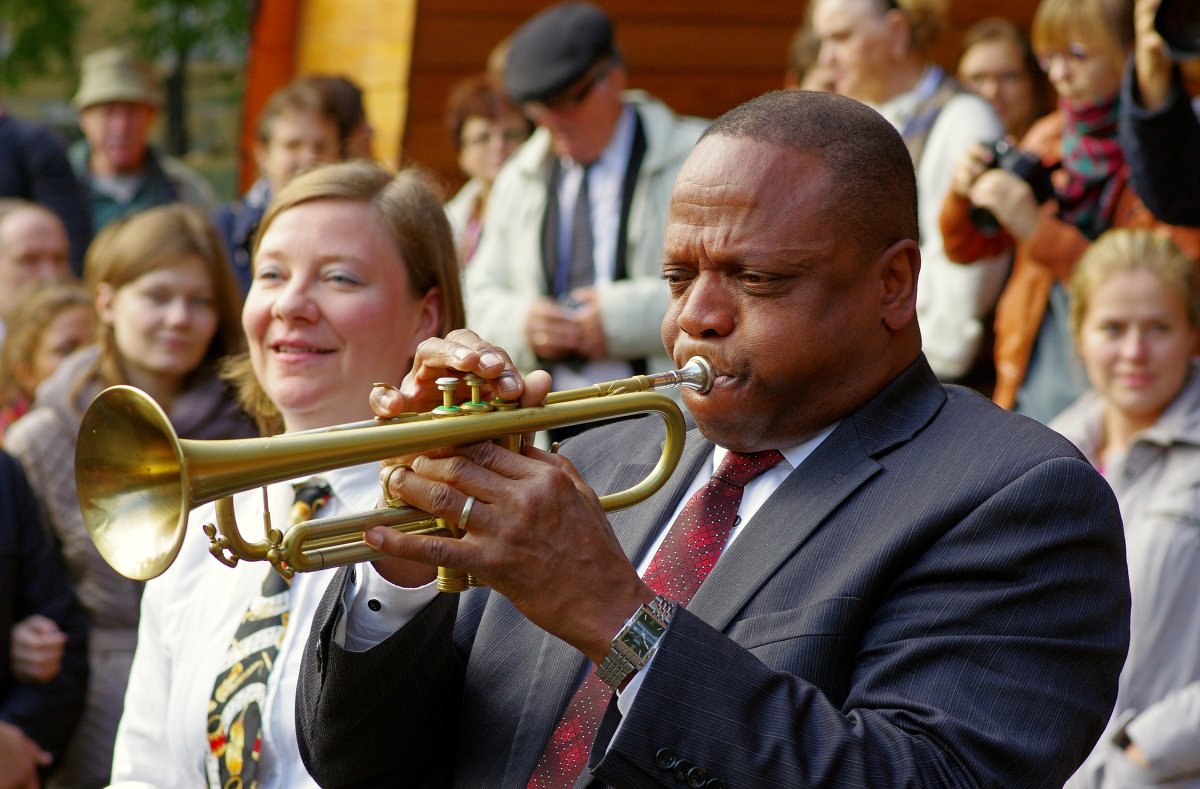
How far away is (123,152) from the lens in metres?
8.56

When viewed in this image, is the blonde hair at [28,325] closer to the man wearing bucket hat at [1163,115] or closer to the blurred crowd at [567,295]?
the blurred crowd at [567,295]

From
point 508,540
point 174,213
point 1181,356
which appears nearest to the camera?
point 508,540

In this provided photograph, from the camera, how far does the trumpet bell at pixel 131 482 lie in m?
2.54

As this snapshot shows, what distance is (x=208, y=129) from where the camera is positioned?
19.7m

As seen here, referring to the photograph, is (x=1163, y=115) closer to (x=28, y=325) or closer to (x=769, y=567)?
(x=769, y=567)

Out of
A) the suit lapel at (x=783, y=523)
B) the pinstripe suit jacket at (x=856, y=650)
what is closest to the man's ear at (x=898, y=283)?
the pinstripe suit jacket at (x=856, y=650)

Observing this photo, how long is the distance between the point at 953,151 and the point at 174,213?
288 cm

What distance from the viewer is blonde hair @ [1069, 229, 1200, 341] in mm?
4762

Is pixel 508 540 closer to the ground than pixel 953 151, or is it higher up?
closer to the ground

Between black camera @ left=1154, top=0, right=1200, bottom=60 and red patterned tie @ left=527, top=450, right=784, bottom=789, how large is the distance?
1986 millimetres

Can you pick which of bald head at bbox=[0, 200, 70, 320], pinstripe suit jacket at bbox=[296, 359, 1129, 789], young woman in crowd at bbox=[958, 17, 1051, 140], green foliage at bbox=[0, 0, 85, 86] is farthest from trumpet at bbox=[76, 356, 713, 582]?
green foliage at bbox=[0, 0, 85, 86]

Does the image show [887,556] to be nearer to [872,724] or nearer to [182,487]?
[872,724]

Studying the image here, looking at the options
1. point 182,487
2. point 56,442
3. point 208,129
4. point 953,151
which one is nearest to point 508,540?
point 182,487

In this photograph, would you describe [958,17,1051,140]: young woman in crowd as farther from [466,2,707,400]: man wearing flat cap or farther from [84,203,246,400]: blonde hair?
[84,203,246,400]: blonde hair
